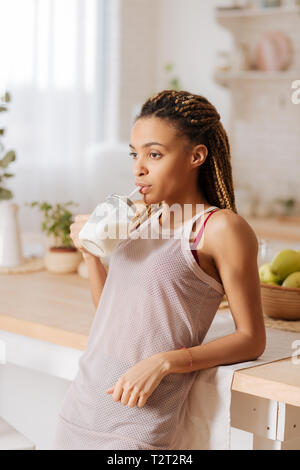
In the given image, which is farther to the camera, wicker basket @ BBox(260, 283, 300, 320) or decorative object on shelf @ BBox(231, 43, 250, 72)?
decorative object on shelf @ BBox(231, 43, 250, 72)

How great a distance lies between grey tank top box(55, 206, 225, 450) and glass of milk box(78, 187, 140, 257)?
3.0 inches

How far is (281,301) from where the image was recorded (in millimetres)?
1327

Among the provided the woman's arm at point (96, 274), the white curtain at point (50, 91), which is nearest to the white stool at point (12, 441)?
the woman's arm at point (96, 274)

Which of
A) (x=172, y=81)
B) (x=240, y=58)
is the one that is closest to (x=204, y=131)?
(x=240, y=58)

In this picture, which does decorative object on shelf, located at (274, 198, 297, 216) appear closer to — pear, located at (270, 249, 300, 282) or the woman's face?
pear, located at (270, 249, 300, 282)

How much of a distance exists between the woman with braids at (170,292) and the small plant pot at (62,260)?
2.51ft

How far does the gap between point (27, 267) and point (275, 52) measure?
8.91ft

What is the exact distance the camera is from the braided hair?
1.03 m

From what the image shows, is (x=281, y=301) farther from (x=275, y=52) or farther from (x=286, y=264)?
(x=275, y=52)

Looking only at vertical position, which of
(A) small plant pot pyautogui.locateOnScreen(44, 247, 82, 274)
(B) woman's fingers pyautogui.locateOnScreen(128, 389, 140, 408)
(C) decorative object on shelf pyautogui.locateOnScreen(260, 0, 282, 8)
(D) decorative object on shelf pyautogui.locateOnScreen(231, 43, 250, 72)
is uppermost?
(C) decorative object on shelf pyautogui.locateOnScreen(260, 0, 282, 8)

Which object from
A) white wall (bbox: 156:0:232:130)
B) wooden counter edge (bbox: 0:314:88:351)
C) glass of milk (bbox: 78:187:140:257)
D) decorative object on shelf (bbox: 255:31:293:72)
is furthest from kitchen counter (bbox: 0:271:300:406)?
white wall (bbox: 156:0:232:130)

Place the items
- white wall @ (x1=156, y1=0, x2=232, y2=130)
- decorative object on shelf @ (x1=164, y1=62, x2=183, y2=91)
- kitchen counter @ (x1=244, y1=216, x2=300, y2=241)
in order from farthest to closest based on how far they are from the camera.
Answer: decorative object on shelf @ (x1=164, y1=62, x2=183, y2=91)
white wall @ (x1=156, y1=0, x2=232, y2=130)
kitchen counter @ (x1=244, y1=216, x2=300, y2=241)

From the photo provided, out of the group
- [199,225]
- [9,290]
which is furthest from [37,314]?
[199,225]
